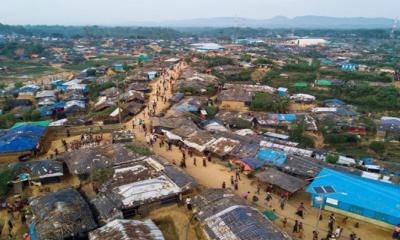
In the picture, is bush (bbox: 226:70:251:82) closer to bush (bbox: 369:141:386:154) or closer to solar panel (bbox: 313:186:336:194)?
bush (bbox: 369:141:386:154)

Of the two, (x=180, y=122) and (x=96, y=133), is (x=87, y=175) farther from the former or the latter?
(x=180, y=122)

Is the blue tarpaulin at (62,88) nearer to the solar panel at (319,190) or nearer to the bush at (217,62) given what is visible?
the bush at (217,62)

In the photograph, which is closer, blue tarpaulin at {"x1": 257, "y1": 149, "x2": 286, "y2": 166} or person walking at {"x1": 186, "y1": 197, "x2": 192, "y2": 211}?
person walking at {"x1": 186, "y1": 197, "x2": 192, "y2": 211}

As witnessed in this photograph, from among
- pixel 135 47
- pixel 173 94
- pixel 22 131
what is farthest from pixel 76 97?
pixel 135 47

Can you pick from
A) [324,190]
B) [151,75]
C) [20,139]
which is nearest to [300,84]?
[151,75]

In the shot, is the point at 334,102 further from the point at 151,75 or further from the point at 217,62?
the point at 151,75

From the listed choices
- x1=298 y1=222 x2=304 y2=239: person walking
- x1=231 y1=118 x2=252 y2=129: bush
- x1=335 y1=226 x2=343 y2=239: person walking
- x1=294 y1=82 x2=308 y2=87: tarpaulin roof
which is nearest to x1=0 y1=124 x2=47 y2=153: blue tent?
x1=231 y1=118 x2=252 y2=129: bush

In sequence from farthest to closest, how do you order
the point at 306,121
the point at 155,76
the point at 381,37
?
the point at 381,37, the point at 155,76, the point at 306,121
